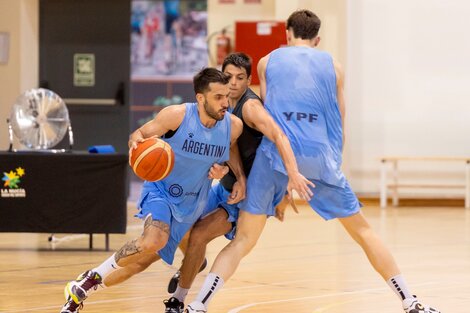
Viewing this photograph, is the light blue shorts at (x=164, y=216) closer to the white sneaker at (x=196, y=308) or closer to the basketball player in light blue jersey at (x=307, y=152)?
the basketball player in light blue jersey at (x=307, y=152)

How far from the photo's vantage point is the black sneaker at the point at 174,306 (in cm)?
627

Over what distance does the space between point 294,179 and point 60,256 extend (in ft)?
13.7

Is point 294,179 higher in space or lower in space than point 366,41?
lower

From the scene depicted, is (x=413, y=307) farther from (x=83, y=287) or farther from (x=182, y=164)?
(x=83, y=287)

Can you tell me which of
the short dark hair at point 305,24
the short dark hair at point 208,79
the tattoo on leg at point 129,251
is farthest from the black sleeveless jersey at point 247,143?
the tattoo on leg at point 129,251

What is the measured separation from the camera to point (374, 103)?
16.0 metres

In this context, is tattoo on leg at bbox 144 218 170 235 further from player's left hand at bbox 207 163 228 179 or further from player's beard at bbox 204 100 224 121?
player's beard at bbox 204 100 224 121

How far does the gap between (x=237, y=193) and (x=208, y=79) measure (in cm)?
66

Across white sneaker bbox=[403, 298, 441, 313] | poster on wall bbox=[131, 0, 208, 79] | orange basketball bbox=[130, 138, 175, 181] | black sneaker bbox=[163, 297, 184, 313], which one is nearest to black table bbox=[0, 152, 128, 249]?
black sneaker bbox=[163, 297, 184, 313]

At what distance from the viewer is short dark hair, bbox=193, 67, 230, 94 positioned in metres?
5.88

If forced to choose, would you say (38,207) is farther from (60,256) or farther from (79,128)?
(79,128)

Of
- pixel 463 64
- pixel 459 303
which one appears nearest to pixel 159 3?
pixel 463 64

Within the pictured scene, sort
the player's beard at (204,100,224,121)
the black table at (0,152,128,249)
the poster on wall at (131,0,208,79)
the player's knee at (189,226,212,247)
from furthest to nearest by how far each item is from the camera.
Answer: the poster on wall at (131,0,208,79) < the black table at (0,152,128,249) < the player's knee at (189,226,212,247) < the player's beard at (204,100,224,121)

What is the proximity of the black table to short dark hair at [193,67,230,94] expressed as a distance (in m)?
3.51
